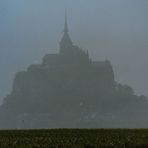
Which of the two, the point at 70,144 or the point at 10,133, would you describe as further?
the point at 10,133

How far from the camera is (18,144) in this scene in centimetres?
2658

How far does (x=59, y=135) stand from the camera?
103ft

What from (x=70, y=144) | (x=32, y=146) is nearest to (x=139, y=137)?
(x=70, y=144)

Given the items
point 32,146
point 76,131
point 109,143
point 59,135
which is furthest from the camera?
point 76,131

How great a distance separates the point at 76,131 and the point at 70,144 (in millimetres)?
7688

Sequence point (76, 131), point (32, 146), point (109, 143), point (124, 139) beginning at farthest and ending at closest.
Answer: point (76, 131)
point (124, 139)
point (109, 143)
point (32, 146)

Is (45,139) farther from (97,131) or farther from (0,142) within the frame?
(97,131)

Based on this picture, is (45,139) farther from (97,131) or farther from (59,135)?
(97,131)

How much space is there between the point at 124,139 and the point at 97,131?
546cm

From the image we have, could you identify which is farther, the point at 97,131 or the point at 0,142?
the point at 97,131

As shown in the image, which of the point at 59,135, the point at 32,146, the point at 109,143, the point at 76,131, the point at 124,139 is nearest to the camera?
the point at 32,146

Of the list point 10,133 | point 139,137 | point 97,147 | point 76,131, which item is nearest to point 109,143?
point 97,147

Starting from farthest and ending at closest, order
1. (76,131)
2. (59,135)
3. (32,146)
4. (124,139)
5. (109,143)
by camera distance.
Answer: (76,131), (59,135), (124,139), (109,143), (32,146)

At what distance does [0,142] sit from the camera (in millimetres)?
27047
